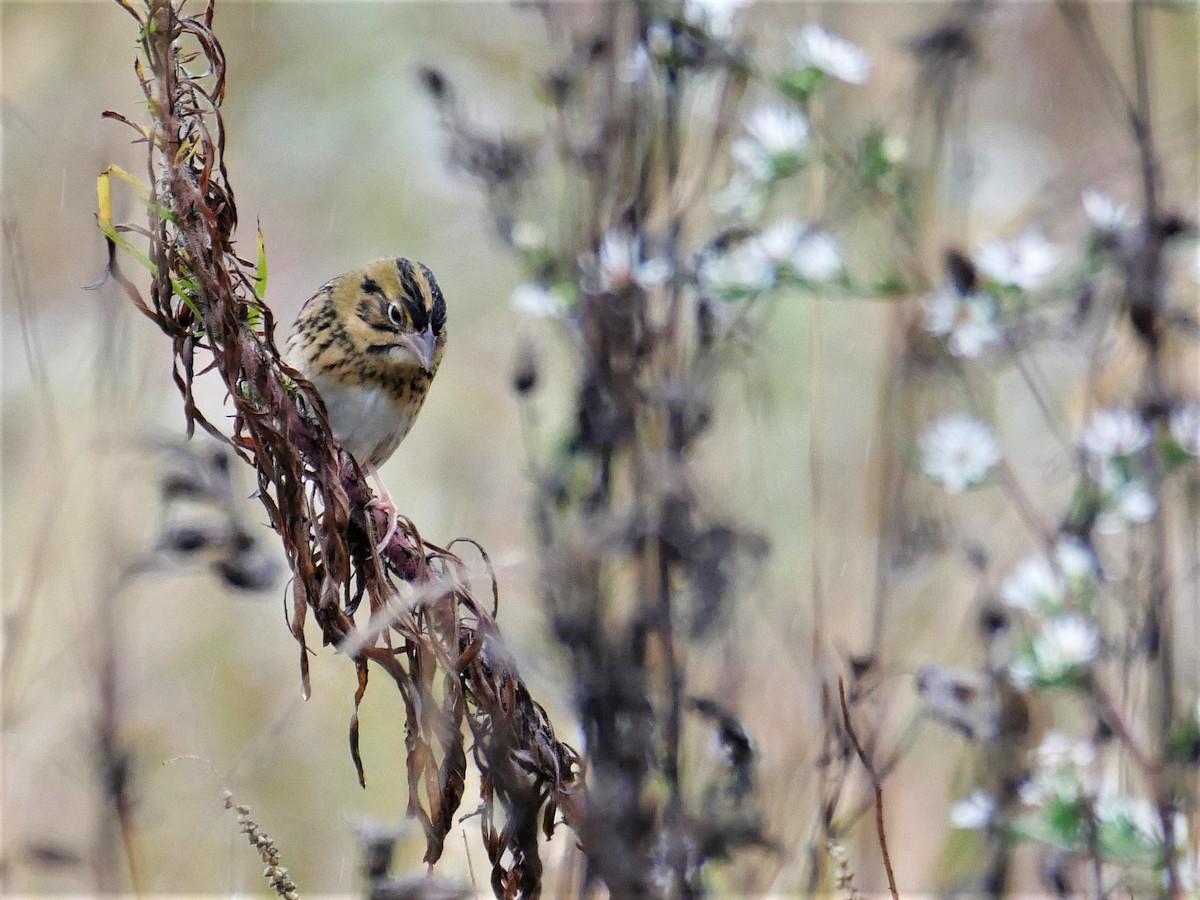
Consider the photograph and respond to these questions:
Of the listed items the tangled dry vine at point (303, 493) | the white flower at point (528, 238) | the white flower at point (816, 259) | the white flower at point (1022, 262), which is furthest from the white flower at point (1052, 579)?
the tangled dry vine at point (303, 493)

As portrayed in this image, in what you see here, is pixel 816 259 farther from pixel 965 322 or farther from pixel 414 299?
pixel 414 299

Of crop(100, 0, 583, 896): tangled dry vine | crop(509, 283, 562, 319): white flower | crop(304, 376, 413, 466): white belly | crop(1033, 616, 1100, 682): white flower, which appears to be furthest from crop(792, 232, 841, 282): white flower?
crop(100, 0, 583, 896): tangled dry vine

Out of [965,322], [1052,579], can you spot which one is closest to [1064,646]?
[1052,579]

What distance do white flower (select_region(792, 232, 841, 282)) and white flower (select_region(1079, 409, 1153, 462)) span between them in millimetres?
697

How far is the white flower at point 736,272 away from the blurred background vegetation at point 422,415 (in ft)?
1.04

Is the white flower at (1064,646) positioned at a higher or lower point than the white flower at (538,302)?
lower

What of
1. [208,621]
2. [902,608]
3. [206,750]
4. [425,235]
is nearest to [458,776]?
[902,608]

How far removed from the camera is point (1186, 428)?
10.2ft

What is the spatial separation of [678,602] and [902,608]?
7.64ft

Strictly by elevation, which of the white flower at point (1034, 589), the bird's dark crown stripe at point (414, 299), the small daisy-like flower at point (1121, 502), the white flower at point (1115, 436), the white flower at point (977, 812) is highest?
the bird's dark crown stripe at point (414, 299)

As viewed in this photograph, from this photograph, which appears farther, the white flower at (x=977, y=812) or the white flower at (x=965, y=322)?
the white flower at (x=965, y=322)

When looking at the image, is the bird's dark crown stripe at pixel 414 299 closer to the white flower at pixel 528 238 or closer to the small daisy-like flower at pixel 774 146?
the white flower at pixel 528 238

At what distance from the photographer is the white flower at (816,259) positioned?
3297 millimetres

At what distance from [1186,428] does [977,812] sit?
0.97 m
